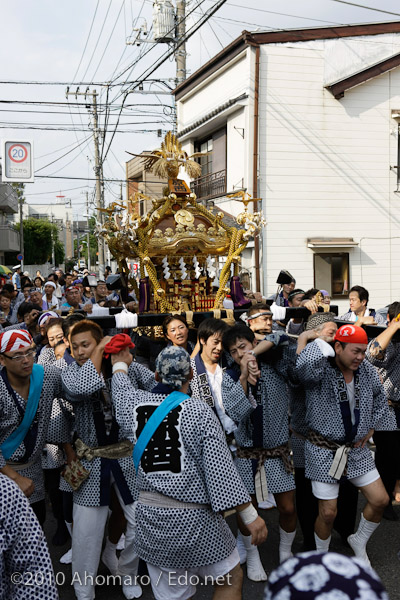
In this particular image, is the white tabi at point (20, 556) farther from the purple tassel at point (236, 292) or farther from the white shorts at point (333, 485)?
the purple tassel at point (236, 292)

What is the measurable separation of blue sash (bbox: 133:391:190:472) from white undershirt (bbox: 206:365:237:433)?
4.09ft

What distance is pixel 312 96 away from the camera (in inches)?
561

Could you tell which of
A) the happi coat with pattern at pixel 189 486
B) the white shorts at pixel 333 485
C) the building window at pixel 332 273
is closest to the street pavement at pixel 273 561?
the white shorts at pixel 333 485

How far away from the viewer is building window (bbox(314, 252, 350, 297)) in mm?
14586

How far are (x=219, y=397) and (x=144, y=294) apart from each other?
291 cm

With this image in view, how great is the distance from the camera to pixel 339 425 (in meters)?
3.52

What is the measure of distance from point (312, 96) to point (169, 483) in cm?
1346

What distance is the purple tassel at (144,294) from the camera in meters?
6.69

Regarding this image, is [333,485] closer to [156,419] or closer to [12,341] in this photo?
[156,419]

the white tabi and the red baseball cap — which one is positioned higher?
the red baseball cap

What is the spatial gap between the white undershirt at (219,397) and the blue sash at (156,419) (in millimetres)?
1246

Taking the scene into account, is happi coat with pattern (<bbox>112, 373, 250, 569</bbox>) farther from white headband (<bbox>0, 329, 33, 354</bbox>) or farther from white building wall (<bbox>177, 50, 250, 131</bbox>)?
white building wall (<bbox>177, 50, 250, 131</bbox>)

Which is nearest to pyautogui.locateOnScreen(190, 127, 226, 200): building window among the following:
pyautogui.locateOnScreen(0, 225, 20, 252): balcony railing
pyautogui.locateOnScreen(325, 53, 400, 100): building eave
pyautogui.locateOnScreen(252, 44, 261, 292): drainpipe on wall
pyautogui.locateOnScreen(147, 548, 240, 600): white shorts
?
pyautogui.locateOnScreen(252, 44, 261, 292): drainpipe on wall

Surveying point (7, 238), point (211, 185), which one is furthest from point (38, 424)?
point (7, 238)
